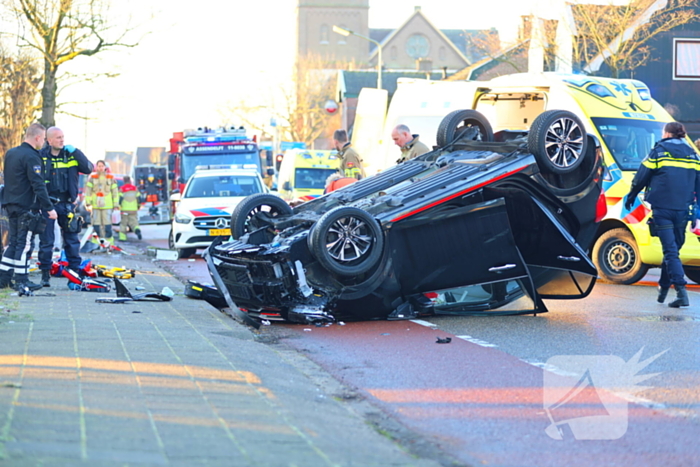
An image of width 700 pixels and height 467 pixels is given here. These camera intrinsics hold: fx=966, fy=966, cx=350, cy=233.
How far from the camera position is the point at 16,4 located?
3033 cm

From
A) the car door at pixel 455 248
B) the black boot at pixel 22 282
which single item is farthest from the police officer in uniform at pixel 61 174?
the car door at pixel 455 248

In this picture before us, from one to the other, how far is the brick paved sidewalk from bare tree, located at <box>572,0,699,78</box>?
84.6 feet

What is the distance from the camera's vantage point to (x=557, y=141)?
31.9ft

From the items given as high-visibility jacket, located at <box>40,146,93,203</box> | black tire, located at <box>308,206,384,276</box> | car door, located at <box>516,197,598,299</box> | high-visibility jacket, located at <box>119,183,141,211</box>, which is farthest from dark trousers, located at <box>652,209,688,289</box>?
high-visibility jacket, located at <box>119,183,141,211</box>

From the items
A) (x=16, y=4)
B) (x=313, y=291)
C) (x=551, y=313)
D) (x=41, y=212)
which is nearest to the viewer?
(x=313, y=291)

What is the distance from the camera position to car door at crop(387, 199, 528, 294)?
9.19 metres

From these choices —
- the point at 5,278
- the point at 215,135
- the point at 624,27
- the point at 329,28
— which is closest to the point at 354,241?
the point at 5,278

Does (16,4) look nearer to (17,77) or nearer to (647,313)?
(17,77)

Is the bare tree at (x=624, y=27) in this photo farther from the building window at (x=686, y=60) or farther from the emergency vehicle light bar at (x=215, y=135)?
the emergency vehicle light bar at (x=215, y=135)

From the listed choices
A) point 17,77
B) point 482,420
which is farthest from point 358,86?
point 482,420

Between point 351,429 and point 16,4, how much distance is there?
28567mm

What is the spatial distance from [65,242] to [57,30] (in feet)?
67.4

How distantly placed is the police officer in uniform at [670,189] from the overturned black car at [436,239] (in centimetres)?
121

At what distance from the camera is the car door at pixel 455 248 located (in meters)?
9.19
